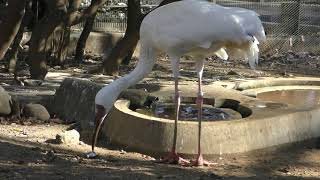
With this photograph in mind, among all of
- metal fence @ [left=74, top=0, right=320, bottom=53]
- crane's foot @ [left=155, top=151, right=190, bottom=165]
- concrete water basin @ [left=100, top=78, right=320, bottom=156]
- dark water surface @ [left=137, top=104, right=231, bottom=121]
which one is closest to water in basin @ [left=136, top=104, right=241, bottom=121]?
dark water surface @ [left=137, top=104, right=231, bottom=121]

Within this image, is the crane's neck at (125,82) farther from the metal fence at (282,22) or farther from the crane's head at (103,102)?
the metal fence at (282,22)

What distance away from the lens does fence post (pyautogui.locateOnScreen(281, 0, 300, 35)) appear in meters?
13.9

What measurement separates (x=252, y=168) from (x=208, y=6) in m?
1.50

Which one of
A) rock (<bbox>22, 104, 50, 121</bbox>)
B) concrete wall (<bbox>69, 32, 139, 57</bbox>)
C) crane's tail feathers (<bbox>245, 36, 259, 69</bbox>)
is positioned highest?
crane's tail feathers (<bbox>245, 36, 259, 69</bbox>)

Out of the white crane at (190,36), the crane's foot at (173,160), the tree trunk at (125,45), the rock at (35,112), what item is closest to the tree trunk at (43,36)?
the tree trunk at (125,45)

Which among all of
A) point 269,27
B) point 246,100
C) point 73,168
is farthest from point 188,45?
point 269,27

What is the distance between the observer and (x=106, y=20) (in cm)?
1409

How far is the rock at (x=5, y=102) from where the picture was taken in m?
6.90

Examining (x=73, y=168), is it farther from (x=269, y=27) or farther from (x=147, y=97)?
(x=269, y=27)

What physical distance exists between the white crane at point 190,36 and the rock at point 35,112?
187 centimetres

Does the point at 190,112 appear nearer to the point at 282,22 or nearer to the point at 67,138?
the point at 67,138

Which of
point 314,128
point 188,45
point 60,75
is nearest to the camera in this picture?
point 188,45

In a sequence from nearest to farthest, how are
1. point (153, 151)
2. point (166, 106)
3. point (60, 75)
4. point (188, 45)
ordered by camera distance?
point (188, 45)
point (153, 151)
point (166, 106)
point (60, 75)

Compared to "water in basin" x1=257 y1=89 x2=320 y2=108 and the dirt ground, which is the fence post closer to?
"water in basin" x1=257 y1=89 x2=320 y2=108
